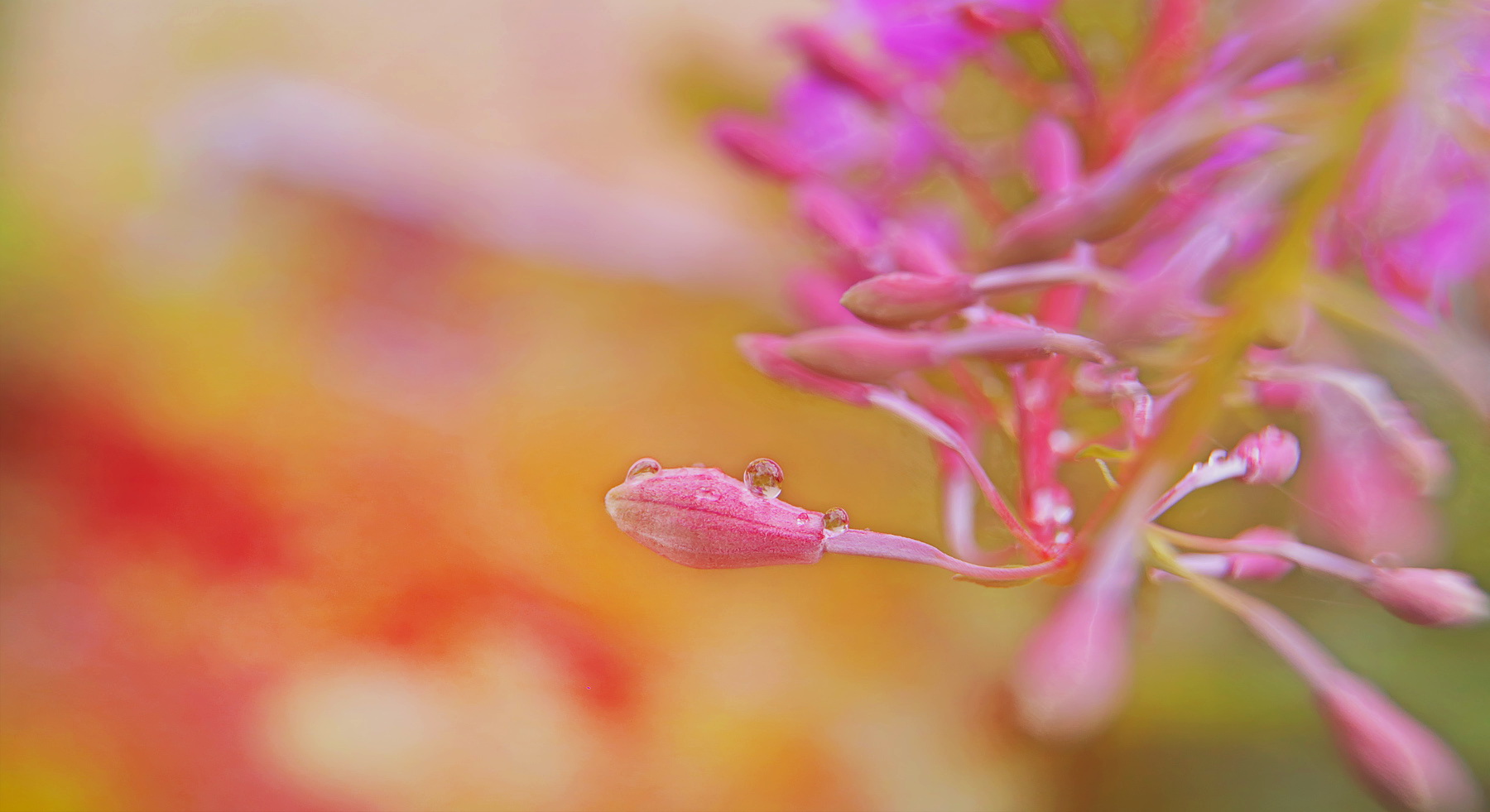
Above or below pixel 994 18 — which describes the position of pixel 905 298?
→ below

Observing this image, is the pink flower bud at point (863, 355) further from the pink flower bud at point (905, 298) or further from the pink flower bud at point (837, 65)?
the pink flower bud at point (837, 65)

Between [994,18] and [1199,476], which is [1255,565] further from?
[994,18]

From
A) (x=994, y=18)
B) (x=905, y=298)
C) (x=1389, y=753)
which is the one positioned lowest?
(x=1389, y=753)

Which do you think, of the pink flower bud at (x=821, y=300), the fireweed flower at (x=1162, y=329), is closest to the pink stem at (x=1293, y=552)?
the fireweed flower at (x=1162, y=329)

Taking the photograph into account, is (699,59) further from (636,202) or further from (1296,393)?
(1296,393)

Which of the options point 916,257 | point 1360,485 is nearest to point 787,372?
point 916,257

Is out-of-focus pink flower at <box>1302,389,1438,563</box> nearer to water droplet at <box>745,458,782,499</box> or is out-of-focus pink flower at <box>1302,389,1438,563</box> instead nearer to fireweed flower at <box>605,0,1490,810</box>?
fireweed flower at <box>605,0,1490,810</box>
